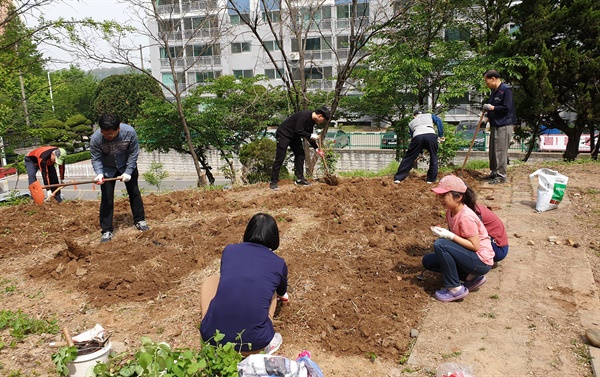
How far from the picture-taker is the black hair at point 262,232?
2893 mm

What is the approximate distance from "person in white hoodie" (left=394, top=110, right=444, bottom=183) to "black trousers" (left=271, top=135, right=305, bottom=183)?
1554mm

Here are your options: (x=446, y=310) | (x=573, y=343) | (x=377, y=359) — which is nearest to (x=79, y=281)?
(x=377, y=359)

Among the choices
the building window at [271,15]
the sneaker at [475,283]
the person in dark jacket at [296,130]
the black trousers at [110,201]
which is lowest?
the sneaker at [475,283]

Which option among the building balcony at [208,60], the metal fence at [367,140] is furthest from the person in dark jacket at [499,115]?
the building balcony at [208,60]

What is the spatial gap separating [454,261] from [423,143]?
3.60m

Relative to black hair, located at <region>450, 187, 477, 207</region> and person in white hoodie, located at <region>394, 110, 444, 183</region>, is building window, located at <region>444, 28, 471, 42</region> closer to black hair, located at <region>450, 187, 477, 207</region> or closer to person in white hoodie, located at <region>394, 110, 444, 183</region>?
person in white hoodie, located at <region>394, 110, 444, 183</region>

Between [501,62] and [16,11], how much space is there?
12381 millimetres

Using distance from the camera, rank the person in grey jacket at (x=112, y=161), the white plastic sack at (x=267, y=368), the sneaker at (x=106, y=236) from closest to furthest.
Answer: the white plastic sack at (x=267, y=368) < the person in grey jacket at (x=112, y=161) < the sneaker at (x=106, y=236)

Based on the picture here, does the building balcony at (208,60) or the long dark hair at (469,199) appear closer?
the long dark hair at (469,199)

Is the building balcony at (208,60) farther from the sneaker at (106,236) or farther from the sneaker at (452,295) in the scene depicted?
the sneaker at (452,295)

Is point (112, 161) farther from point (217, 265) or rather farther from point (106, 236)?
point (217, 265)

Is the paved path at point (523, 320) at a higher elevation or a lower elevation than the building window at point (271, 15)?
lower

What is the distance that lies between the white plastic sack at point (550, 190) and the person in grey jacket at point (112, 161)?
485 centimetres

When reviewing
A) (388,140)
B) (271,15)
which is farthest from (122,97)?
(271,15)
